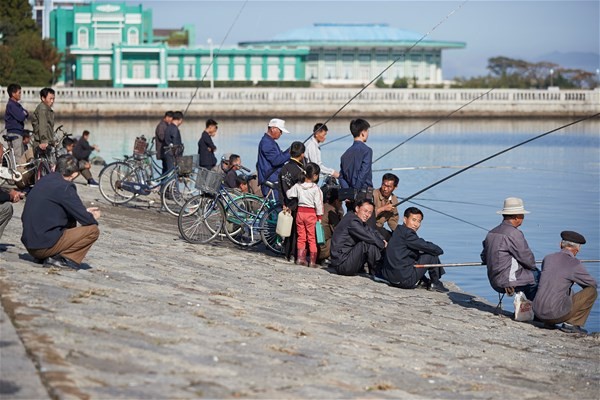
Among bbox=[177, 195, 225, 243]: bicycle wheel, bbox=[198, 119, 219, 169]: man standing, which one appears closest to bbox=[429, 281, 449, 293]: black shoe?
bbox=[177, 195, 225, 243]: bicycle wheel

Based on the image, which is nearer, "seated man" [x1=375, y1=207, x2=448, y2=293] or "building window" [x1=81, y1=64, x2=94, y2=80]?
"seated man" [x1=375, y1=207, x2=448, y2=293]

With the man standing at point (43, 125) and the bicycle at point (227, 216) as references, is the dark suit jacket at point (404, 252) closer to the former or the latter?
the bicycle at point (227, 216)

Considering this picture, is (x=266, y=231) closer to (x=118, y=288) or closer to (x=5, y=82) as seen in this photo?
(x=118, y=288)

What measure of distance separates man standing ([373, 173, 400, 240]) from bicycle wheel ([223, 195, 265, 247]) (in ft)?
4.50

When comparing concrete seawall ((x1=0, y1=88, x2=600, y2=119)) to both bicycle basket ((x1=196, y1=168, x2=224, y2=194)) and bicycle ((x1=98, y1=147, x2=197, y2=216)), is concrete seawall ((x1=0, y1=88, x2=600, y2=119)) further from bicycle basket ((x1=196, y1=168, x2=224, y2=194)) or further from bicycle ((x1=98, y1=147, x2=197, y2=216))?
bicycle basket ((x1=196, y1=168, x2=224, y2=194))

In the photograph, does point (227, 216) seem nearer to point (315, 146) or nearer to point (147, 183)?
point (315, 146)

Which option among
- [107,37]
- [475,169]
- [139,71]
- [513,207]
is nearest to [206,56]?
[139,71]

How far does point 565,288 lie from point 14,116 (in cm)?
873

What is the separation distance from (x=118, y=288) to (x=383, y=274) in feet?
12.0

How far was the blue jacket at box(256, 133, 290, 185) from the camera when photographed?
13.8m

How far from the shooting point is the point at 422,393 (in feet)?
25.2

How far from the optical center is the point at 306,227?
508 inches

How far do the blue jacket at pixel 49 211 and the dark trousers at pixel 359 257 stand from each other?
10.8ft

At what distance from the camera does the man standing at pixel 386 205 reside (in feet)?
42.7
